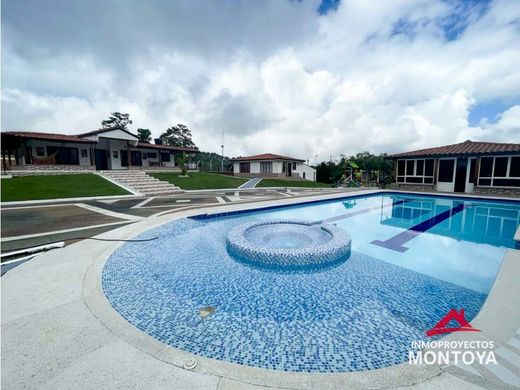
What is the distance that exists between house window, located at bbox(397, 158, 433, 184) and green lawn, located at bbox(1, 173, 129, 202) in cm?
2336

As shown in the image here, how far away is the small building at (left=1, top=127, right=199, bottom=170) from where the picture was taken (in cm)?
1825

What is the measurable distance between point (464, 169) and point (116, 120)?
52840 mm

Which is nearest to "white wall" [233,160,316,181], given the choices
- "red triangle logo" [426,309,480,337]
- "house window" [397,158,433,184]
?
"house window" [397,158,433,184]

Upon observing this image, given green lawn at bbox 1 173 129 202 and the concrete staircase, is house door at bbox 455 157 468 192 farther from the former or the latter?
green lawn at bbox 1 173 129 202

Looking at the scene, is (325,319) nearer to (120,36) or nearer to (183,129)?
(120,36)

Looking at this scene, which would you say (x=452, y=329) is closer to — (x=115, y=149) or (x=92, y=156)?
(x=92, y=156)

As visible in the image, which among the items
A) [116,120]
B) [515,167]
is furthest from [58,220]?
[116,120]

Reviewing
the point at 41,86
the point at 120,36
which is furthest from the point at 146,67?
the point at 41,86

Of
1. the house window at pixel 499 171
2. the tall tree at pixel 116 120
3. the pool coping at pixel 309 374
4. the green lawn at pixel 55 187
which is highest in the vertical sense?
the tall tree at pixel 116 120

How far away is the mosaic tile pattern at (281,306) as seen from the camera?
2641 millimetres

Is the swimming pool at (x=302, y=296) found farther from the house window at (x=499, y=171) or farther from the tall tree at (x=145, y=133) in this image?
the tall tree at (x=145, y=133)

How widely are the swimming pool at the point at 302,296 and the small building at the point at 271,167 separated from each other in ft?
85.3

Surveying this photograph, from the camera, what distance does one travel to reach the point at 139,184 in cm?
1830

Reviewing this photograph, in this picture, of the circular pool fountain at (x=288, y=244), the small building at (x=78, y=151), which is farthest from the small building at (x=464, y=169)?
the small building at (x=78, y=151)
